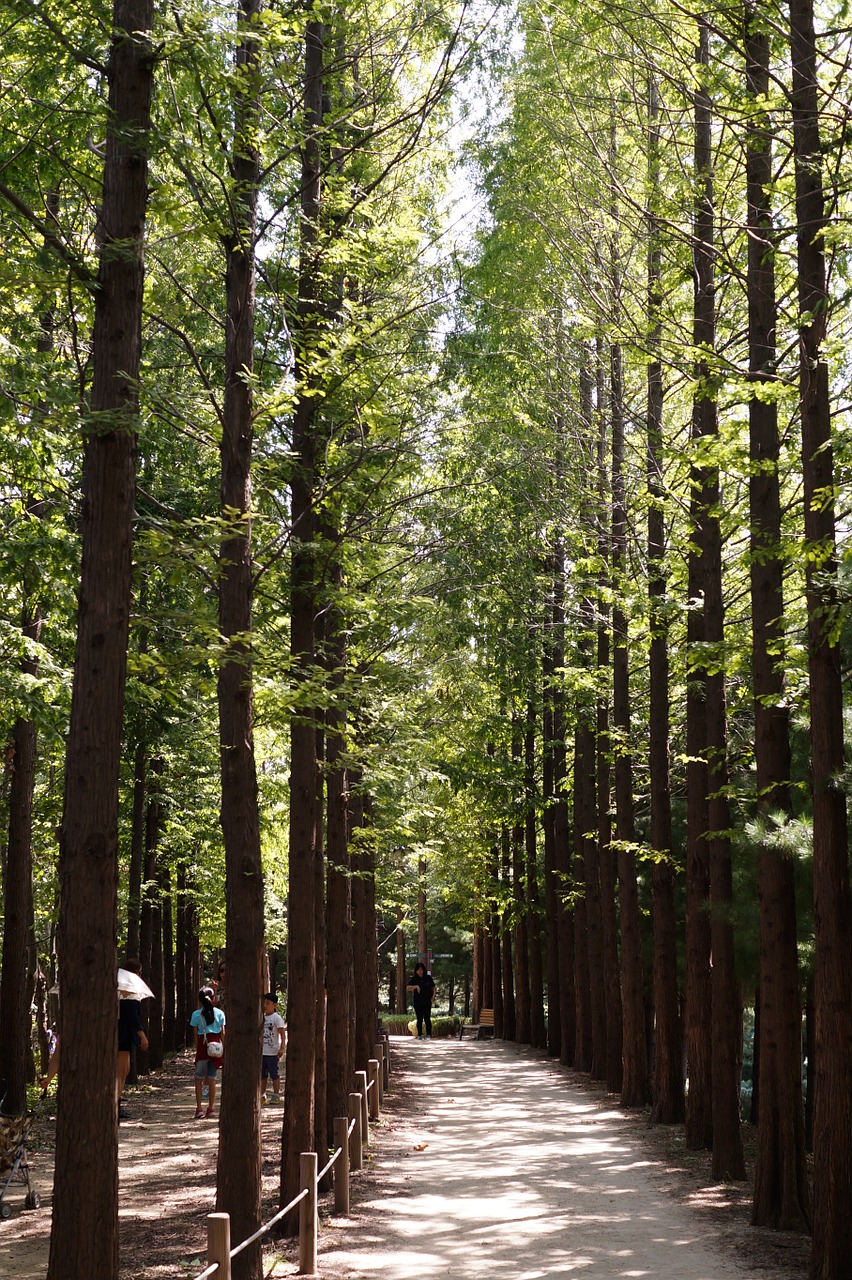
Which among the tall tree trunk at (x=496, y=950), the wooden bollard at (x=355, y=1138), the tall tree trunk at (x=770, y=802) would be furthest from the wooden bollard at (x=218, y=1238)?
the tall tree trunk at (x=496, y=950)

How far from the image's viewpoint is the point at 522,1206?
12.8 metres

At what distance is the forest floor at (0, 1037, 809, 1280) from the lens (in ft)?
33.4

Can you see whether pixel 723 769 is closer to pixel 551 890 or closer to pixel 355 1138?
pixel 355 1138

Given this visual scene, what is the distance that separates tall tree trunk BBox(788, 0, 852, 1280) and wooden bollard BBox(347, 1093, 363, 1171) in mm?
6528

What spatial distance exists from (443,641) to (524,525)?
Result: 2.38 m

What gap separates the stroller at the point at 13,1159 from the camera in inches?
502

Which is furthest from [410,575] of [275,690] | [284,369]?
[275,690]

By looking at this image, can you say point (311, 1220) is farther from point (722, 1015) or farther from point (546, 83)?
point (546, 83)

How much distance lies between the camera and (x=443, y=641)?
18.0 meters

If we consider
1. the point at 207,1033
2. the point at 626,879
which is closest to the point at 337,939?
the point at 207,1033

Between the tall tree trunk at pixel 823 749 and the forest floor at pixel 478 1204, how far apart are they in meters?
1.01

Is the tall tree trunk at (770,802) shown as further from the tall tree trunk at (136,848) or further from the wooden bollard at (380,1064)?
the tall tree trunk at (136,848)

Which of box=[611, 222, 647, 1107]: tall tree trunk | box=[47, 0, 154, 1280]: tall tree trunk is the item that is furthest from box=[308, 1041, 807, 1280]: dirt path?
→ box=[47, 0, 154, 1280]: tall tree trunk

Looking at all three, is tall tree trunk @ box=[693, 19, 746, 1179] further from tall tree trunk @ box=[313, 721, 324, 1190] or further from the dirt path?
tall tree trunk @ box=[313, 721, 324, 1190]
